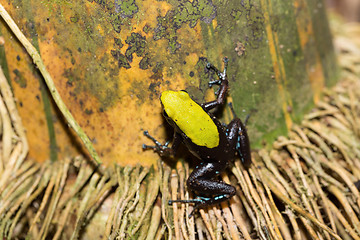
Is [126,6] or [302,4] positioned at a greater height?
[302,4]

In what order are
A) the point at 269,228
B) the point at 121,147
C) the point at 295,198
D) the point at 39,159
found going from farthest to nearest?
the point at 39,159 → the point at 121,147 → the point at 295,198 → the point at 269,228

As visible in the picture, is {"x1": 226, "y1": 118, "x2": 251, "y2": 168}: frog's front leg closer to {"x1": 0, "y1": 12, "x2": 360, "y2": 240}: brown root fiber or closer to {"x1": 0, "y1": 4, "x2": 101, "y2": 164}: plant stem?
{"x1": 0, "y1": 12, "x2": 360, "y2": 240}: brown root fiber

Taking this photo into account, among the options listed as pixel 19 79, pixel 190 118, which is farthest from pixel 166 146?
pixel 19 79

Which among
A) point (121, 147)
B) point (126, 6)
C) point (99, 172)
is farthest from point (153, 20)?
point (99, 172)

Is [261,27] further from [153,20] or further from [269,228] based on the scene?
[269,228]

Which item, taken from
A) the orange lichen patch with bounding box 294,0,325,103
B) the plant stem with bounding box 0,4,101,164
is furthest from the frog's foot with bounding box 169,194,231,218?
the orange lichen patch with bounding box 294,0,325,103

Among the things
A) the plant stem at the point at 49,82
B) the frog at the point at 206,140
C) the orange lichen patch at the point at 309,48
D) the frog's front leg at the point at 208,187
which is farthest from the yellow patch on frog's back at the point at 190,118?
the orange lichen patch at the point at 309,48
